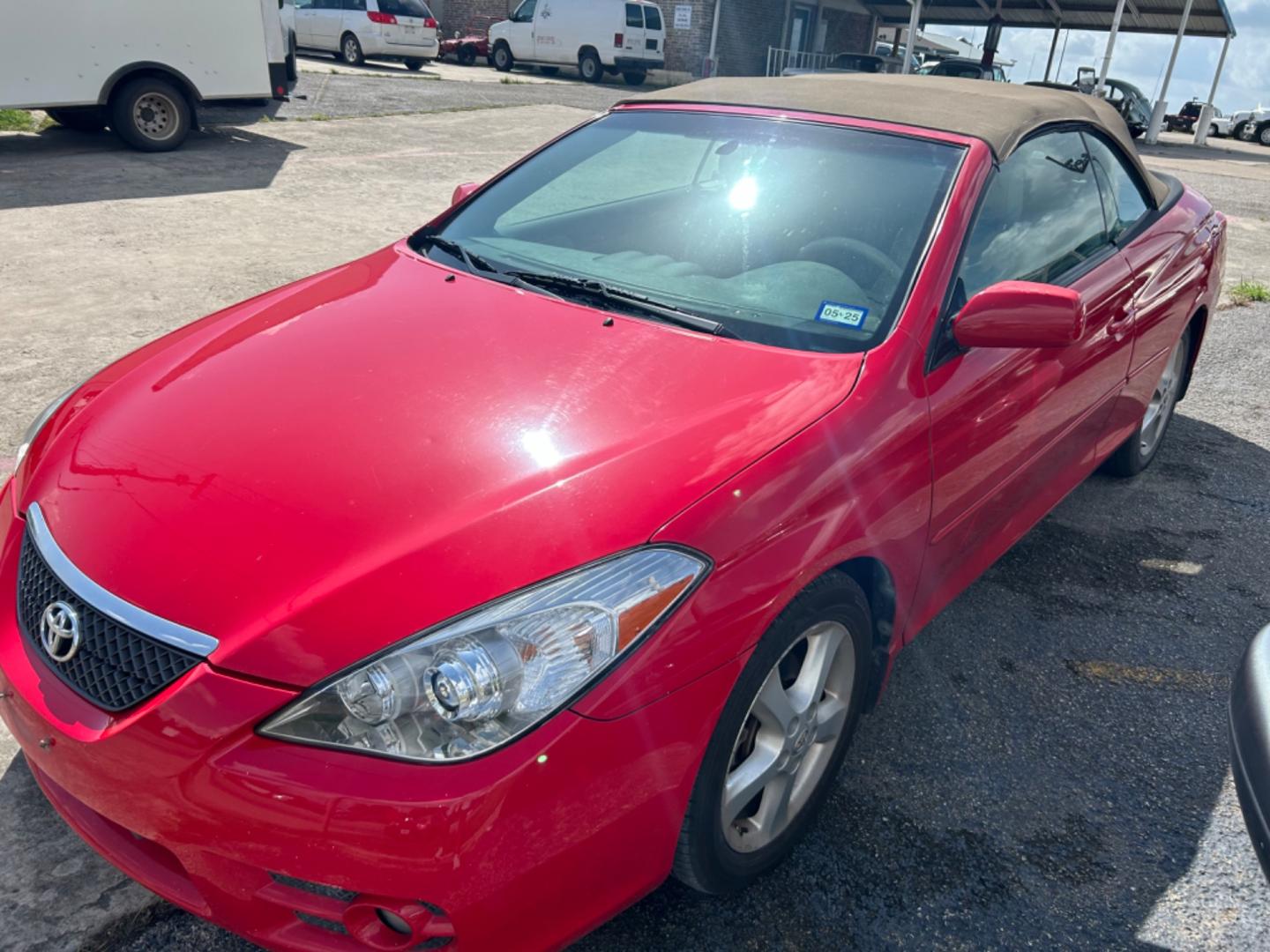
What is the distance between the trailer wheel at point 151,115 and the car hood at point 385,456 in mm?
8761

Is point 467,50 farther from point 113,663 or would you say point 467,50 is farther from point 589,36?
point 113,663

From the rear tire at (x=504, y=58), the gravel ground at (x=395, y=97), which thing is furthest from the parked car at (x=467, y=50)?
the gravel ground at (x=395, y=97)

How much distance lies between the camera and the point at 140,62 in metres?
9.86

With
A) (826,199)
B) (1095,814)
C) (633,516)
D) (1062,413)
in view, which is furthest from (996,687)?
(633,516)

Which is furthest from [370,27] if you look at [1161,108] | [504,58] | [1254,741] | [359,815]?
[1254,741]

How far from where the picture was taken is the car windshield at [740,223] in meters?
2.58

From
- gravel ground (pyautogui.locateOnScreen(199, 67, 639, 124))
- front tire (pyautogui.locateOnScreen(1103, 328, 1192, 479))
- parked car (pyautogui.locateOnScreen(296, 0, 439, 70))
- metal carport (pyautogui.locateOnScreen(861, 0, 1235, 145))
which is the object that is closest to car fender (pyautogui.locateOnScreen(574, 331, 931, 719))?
front tire (pyautogui.locateOnScreen(1103, 328, 1192, 479))

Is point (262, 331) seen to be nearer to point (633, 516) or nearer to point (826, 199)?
point (633, 516)

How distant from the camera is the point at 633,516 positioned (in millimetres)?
1846

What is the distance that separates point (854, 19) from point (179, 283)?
30406 mm

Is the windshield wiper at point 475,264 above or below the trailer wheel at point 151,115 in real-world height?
above

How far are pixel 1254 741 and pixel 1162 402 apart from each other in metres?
3.12

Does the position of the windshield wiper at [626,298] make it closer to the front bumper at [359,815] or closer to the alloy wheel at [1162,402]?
the front bumper at [359,815]

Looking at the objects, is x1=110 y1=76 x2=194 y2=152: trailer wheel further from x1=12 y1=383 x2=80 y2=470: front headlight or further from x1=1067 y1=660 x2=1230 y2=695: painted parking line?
x1=1067 y1=660 x2=1230 y2=695: painted parking line
